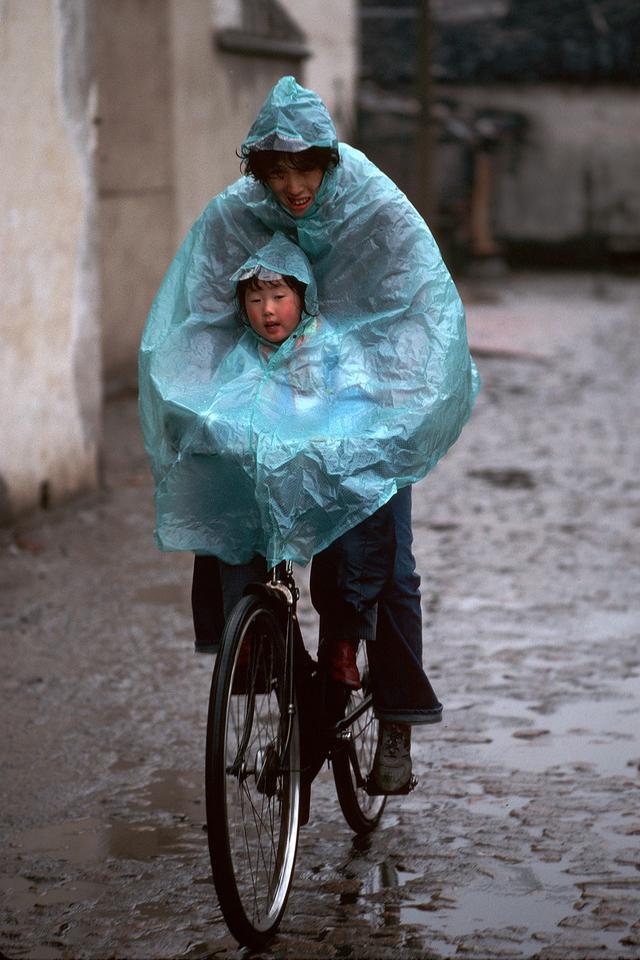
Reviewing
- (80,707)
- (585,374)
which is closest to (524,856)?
(80,707)

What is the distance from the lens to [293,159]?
3740 millimetres

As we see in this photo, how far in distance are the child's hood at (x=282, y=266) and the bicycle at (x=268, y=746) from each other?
2.13 ft

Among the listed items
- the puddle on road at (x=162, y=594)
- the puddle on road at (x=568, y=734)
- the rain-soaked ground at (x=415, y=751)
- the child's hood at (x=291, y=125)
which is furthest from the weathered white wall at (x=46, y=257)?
the child's hood at (x=291, y=125)

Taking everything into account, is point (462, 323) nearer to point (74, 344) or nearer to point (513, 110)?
point (74, 344)

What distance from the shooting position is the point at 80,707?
5.29 m

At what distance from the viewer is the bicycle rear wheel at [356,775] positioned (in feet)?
13.3

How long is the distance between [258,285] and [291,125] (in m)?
0.38

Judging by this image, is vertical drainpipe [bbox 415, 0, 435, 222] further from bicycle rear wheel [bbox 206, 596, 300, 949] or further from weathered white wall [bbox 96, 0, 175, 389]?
bicycle rear wheel [bbox 206, 596, 300, 949]

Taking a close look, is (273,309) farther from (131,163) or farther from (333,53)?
(333,53)

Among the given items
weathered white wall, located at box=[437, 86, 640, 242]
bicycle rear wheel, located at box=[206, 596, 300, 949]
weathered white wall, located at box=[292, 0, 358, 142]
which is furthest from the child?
weathered white wall, located at box=[437, 86, 640, 242]

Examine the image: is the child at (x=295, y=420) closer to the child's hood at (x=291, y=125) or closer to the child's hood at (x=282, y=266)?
the child's hood at (x=282, y=266)

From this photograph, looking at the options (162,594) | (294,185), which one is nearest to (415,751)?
(294,185)

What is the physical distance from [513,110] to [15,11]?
19289 mm

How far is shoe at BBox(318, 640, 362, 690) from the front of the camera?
12.6 feet
